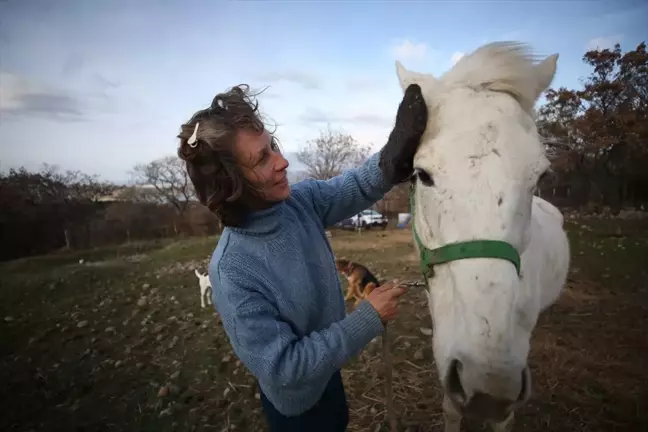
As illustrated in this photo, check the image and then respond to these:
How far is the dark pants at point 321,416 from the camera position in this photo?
1447 millimetres

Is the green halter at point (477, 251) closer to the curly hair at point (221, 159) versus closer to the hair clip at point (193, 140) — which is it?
the curly hair at point (221, 159)

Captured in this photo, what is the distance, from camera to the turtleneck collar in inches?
52.1

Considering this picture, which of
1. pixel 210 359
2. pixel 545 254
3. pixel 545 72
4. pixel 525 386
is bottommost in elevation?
pixel 210 359

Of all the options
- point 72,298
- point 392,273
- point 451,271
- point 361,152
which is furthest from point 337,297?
point 361,152

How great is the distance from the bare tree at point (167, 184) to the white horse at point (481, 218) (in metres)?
5.02

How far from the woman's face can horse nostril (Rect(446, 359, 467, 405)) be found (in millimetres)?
848

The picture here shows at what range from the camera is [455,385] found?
1.05 meters

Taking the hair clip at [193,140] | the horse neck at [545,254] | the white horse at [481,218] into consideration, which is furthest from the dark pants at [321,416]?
the hair clip at [193,140]

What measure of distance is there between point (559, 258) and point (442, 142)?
2301mm

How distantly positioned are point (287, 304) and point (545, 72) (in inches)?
55.4

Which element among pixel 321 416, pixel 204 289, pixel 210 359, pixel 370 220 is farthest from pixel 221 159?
pixel 370 220

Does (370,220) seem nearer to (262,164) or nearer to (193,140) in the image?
(262,164)

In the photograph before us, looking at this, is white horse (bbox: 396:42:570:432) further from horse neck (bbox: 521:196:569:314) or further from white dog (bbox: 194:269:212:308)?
white dog (bbox: 194:269:212:308)

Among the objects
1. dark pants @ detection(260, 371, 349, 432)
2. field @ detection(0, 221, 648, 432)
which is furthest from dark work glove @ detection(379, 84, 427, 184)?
field @ detection(0, 221, 648, 432)
